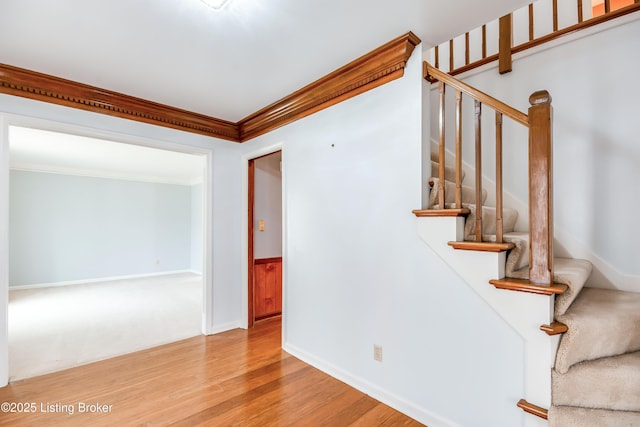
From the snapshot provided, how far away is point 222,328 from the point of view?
3.38m

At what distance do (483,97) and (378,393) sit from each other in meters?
2.00

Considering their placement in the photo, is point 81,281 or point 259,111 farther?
point 81,281

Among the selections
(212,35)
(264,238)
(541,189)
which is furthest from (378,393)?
(212,35)

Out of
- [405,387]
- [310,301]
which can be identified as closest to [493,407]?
[405,387]

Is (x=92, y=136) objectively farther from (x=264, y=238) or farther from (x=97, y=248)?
(x=97, y=248)

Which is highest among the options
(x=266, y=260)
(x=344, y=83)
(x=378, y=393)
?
(x=344, y=83)

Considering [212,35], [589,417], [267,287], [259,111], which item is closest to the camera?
[589,417]

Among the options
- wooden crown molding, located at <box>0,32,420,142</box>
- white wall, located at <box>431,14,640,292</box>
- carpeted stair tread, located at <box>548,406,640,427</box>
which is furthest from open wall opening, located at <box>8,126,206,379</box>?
white wall, located at <box>431,14,640,292</box>

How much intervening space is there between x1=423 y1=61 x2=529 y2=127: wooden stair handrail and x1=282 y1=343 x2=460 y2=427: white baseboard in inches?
67.4

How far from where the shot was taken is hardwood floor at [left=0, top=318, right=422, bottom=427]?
185 cm

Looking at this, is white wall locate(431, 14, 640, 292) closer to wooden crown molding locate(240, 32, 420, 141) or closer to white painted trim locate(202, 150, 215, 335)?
wooden crown molding locate(240, 32, 420, 141)

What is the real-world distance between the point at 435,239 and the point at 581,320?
728 mm

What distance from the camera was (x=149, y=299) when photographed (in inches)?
190

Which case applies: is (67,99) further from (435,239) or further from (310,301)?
(435,239)
